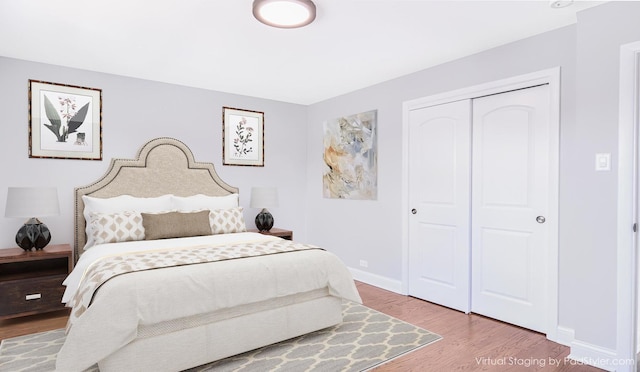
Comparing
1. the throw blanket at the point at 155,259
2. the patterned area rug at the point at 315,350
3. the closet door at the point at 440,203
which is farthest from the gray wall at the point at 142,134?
the closet door at the point at 440,203

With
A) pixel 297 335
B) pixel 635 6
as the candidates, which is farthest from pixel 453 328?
pixel 635 6

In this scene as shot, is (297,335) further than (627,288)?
Yes

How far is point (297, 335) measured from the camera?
9.00 ft

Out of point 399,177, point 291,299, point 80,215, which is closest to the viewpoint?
point 291,299

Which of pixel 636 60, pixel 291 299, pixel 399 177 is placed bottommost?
pixel 291 299

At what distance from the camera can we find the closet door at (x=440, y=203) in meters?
3.46

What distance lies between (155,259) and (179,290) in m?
0.47

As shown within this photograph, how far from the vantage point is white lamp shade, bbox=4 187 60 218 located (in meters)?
3.18

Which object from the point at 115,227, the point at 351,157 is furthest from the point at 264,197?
the point at 115,227

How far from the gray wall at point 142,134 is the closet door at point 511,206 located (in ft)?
8.85

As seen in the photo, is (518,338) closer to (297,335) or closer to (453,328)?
(453,328)

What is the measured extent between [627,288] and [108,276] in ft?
10.5

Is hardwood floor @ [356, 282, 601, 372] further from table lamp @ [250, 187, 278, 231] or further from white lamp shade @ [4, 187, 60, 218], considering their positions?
white lamp shade @ [4, 187, 60, 218]

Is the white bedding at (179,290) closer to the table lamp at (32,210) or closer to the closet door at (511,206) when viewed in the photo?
the table lamp at (32,210)
